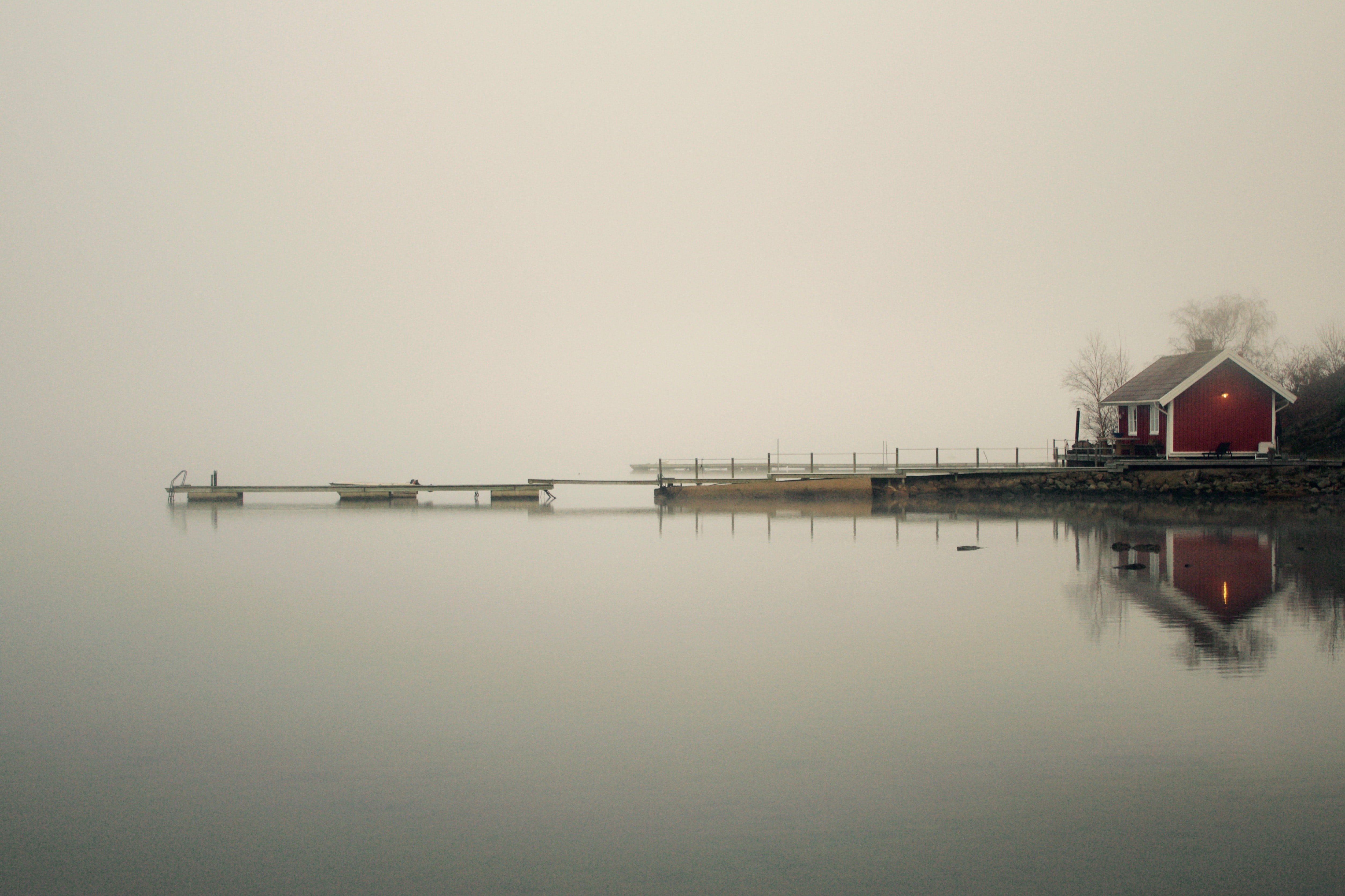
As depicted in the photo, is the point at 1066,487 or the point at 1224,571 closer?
the point at 1224,571

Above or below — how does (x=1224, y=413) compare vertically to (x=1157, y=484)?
above

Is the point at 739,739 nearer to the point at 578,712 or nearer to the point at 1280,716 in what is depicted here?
the point at 578,712

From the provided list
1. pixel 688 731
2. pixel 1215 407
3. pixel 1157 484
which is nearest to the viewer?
pixel 688 731

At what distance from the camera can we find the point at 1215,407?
36562 millimetres

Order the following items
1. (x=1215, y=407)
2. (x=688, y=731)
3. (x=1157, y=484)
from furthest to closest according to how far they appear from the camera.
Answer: (x=1215, y=407)
(x=1157, y=484)
(x=688, y=731)

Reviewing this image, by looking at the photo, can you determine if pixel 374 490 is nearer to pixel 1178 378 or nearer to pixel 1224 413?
pixel 1178 378

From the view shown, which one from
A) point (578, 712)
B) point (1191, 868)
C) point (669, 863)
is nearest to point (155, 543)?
point (578, 712)

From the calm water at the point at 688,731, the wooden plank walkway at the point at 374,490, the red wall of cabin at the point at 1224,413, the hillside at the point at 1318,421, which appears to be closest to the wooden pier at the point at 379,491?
the wooden plank walkway at the point at 374,490

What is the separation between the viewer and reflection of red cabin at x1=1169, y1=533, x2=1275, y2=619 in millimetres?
16516

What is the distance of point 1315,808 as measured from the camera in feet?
25.2

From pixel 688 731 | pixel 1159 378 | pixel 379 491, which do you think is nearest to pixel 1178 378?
pixel 1159 378

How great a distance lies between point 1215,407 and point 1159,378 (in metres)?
2.46

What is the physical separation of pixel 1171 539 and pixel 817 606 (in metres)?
12.4

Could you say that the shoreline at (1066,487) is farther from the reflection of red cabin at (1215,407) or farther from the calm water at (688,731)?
the calm water at (688,731)
